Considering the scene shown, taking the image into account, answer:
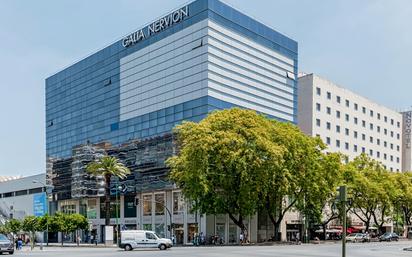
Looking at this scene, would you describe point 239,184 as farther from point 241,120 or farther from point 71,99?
point 71,99

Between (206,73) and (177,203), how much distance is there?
19.0 metres

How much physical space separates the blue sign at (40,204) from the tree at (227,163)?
4966 cm

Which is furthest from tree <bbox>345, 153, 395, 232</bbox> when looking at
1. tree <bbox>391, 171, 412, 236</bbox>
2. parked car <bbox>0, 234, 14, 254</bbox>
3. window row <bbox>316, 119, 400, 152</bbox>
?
parked car <bbox>0, 234, 14, 254</bbox>

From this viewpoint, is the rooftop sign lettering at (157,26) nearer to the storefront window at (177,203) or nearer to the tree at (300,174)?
the tree at (300,174)

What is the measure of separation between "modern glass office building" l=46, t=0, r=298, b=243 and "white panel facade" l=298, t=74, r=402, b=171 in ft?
28.7

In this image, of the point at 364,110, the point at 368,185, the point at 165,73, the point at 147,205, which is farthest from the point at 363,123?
the point at 147,205

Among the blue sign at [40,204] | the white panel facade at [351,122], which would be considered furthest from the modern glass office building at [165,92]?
the white panel facade at [351,122]

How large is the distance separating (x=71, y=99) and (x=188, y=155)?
4814 centimetres

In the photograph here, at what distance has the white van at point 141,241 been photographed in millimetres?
45438

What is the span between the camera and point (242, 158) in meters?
54.4

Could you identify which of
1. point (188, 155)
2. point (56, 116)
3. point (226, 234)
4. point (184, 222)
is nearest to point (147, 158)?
point (184, 222)

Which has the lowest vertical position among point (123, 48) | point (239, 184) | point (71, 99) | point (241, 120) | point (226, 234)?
point (226, 234)

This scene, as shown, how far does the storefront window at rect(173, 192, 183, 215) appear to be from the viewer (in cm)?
7264

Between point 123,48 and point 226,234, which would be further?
point 123,48
